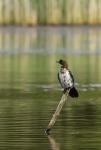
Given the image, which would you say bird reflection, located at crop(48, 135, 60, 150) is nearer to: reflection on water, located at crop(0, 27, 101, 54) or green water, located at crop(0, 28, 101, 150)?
green water, located at crop(0, 28, 101, 150)

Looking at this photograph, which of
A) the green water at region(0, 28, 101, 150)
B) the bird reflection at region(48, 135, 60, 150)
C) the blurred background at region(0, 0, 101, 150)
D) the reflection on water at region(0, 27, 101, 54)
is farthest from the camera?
the reflection on water at region(0, 27, 101, 54)

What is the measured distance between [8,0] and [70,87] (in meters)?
32.1

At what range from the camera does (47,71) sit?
26922mm

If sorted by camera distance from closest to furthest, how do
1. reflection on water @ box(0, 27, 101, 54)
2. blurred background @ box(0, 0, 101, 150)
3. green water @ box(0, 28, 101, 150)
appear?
green water @ box(0, 28, 101, 150) < blurred background @ box(0, 0, 101, 150) < reflection on water @ box(0, 27, 101, 54)

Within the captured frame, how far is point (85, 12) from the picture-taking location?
44.8m

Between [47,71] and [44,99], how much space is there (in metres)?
7.83

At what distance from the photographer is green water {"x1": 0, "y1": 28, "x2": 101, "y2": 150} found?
13500mm

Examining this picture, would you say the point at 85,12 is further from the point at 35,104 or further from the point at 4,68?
the point at 35,104

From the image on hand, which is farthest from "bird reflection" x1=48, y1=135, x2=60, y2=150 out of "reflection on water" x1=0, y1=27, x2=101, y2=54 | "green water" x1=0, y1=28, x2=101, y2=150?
"reflection on water" x1=0, y1=27, x2=101, y2=54

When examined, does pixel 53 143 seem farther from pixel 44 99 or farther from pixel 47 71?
pixel 47 71

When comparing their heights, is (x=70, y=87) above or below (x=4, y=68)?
above

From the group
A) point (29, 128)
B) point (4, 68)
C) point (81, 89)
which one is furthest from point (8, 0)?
point (29, 128)

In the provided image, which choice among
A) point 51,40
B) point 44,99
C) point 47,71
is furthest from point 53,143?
point 51,40

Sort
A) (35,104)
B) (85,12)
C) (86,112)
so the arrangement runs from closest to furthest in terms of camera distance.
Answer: (86,112)
(35,104)
(85,12)
